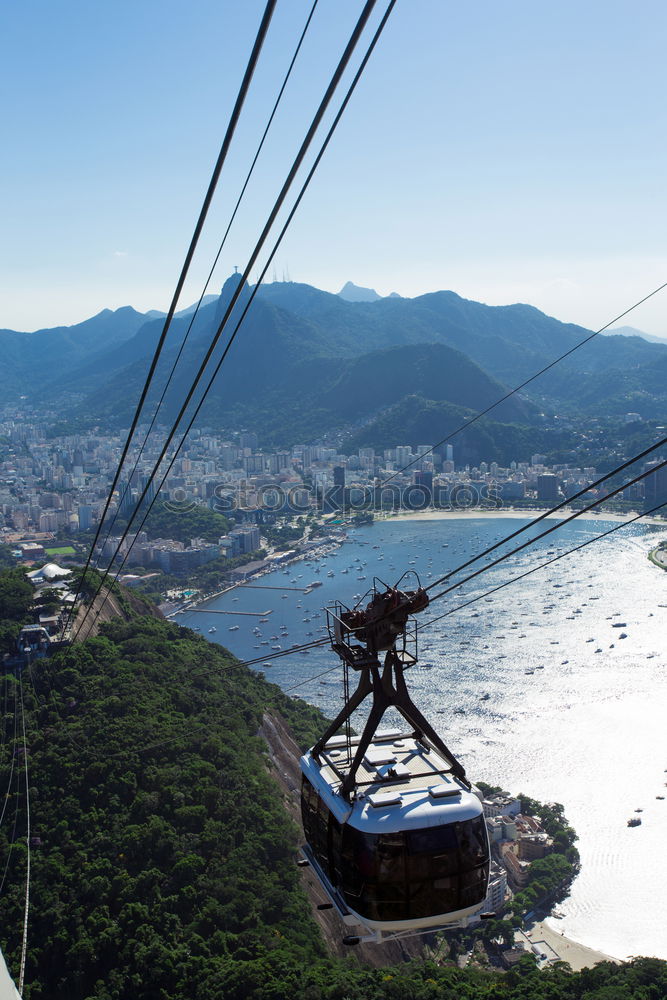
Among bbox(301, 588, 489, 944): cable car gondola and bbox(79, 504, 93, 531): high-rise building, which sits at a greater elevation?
bbox(301, 588, 489, 944): cable car gondola

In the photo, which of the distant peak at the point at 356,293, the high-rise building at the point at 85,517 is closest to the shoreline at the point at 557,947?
the high-rise building at the point at 85,517

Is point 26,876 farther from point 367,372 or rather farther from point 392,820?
point 367,372

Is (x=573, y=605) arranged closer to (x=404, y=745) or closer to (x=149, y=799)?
(x=149, y=799)

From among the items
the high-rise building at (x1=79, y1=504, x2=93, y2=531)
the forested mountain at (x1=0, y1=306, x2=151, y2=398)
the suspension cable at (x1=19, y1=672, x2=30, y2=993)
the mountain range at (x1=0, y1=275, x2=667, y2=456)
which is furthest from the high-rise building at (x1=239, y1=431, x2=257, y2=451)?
the suspension cable at (x1=19, y1=672, x2=30, y2=993)

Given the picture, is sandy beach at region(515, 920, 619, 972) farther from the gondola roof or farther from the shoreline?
the gondola roof

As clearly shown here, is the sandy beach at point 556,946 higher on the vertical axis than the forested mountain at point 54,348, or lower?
lower

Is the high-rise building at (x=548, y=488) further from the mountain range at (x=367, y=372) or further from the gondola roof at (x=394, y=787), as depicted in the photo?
the gondola roof at (x=394, y=787)

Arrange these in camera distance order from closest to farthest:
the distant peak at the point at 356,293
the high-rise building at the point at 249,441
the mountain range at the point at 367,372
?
the high-rise building at the point at 249,441 < the mountain range at the point at 367,372 < the distant peak at the point at 356,293
